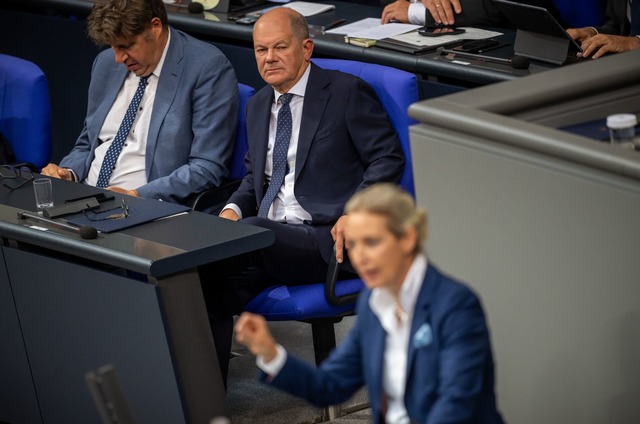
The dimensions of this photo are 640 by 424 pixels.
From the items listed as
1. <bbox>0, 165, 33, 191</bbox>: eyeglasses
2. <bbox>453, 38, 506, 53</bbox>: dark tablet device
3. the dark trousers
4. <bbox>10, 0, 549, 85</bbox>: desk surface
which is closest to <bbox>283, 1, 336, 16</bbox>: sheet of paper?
<bbox>10, 0, 549, 85</bbox>: desk surface

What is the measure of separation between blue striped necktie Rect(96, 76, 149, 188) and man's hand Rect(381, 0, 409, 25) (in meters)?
1.18

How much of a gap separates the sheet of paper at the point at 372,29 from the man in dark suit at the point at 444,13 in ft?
0.24

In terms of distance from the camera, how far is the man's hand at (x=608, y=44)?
4.44 metres

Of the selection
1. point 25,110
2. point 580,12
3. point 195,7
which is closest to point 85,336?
point 25,110

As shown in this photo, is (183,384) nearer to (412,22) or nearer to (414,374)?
(414,374)

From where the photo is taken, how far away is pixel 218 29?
5488mm

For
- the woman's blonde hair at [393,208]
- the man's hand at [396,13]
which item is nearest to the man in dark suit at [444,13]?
the man's hand at [396,13]

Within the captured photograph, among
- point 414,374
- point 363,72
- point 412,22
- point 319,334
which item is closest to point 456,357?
point 414,374

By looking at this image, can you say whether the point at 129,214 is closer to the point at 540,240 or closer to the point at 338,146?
the point at 338,146

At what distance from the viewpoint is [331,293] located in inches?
151

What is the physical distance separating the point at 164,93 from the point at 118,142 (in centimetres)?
30

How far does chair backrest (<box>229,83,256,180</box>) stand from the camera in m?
4.57

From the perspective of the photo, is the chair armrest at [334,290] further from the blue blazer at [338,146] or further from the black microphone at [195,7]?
the black microphone at [195,7]

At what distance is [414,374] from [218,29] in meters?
3.39
